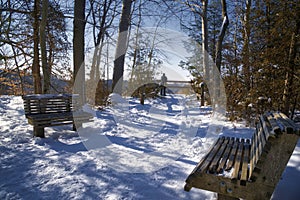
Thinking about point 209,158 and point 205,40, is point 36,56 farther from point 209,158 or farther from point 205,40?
point 209,158

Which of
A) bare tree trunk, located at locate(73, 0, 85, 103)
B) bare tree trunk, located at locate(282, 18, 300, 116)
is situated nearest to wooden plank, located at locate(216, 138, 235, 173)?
bare tree trunk, located at locate(282, 18, 300, 116)

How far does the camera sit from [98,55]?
1302cm

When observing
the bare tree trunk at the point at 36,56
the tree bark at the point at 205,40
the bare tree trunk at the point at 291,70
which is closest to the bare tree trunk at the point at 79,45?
the bare tree trunk at the point at 36,56

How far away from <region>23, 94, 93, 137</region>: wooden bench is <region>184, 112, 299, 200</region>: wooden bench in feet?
11.0

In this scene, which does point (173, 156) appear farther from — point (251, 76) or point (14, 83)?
point (14, 83)

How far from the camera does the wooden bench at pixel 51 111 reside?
3.94 meters

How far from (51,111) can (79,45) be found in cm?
233

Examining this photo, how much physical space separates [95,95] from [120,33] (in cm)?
299

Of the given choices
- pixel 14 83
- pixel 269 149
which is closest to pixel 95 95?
pixel 14 83

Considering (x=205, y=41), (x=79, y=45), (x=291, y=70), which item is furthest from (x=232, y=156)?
(x=205, y=41)

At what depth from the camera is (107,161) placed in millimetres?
3062

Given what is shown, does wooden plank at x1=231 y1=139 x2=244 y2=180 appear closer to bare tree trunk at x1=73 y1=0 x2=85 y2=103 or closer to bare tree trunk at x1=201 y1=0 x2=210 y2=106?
bare tree trunk at x1=73 y1=0 x2=85 y2=103

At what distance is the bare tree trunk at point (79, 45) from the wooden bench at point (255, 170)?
505 cm

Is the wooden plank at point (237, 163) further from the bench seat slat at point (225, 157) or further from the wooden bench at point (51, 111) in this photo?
the wooden bench at point (51, 111)
